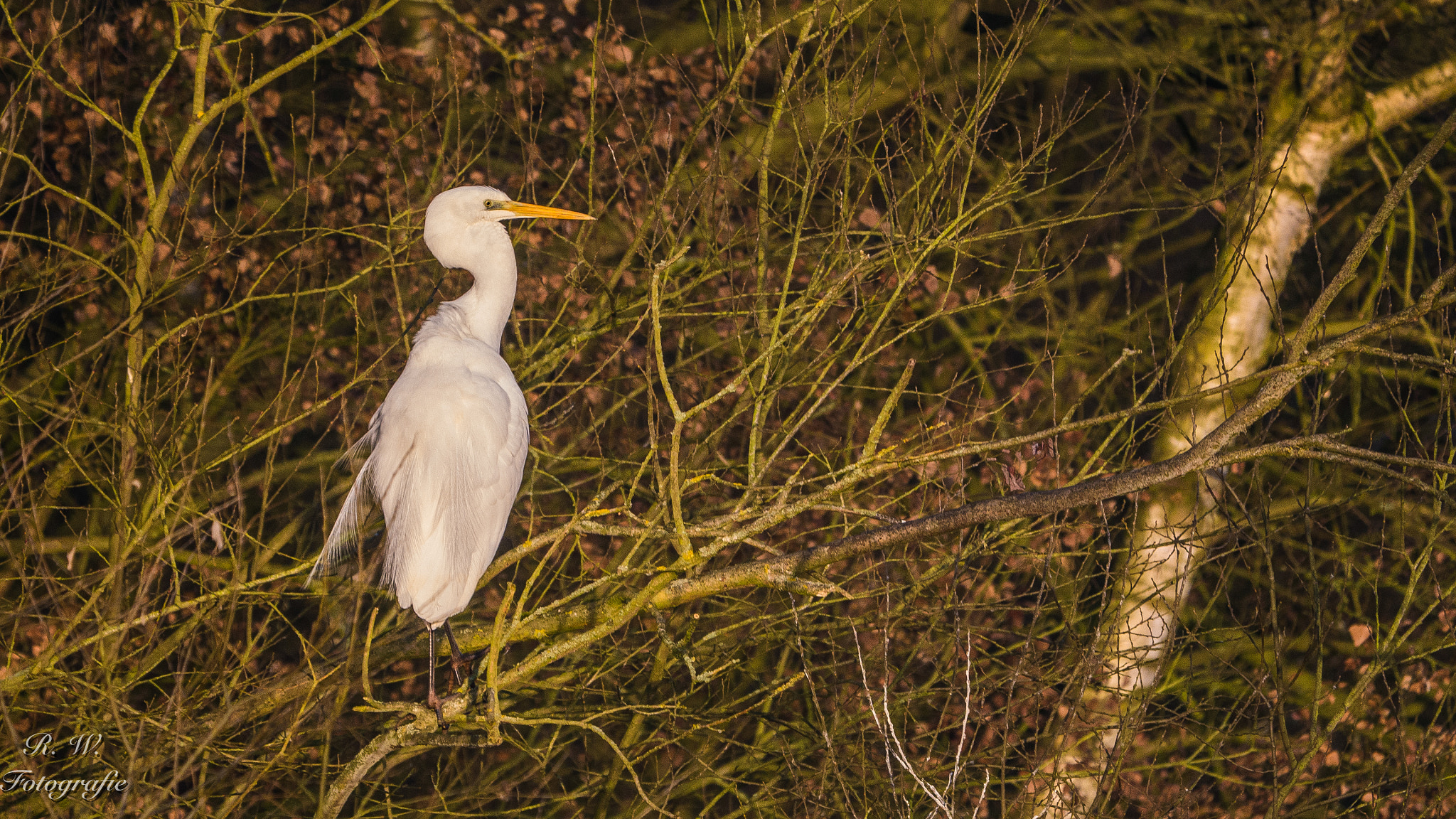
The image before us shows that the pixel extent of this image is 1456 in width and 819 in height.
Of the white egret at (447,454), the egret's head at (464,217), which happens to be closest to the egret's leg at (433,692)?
the white egret at (447,454)

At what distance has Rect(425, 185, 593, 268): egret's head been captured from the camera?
176 inches

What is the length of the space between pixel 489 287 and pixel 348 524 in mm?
1109

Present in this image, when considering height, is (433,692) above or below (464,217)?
below

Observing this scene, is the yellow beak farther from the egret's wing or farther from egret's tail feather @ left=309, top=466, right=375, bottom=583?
egret's tail feather @ left=309, top=466, right=375, bottom=583

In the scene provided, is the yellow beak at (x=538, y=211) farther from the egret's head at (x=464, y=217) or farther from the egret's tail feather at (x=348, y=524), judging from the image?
the egret's tail feather at (x=348, y=524)

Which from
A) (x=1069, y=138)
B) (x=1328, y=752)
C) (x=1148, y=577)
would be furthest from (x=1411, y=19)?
(x=1328, y=752)

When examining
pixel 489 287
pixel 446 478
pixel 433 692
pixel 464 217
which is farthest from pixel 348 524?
pixel 464 217

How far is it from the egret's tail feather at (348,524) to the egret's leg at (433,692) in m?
0.49

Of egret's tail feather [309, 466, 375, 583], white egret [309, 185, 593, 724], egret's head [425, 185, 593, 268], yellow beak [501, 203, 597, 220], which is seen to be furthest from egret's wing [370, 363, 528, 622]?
yellow beak [501, 203, 597, 220]

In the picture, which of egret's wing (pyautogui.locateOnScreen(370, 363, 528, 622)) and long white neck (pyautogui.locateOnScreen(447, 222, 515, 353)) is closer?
egret's wing (pyautogui.locateOnScreen(370, 363, 528, 622))

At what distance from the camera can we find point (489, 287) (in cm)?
462

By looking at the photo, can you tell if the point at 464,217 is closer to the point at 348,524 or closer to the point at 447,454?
the point at 447,454

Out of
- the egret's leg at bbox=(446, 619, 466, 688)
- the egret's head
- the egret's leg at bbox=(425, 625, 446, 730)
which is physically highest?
the egret's head

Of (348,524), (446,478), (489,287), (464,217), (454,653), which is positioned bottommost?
(454,653)
